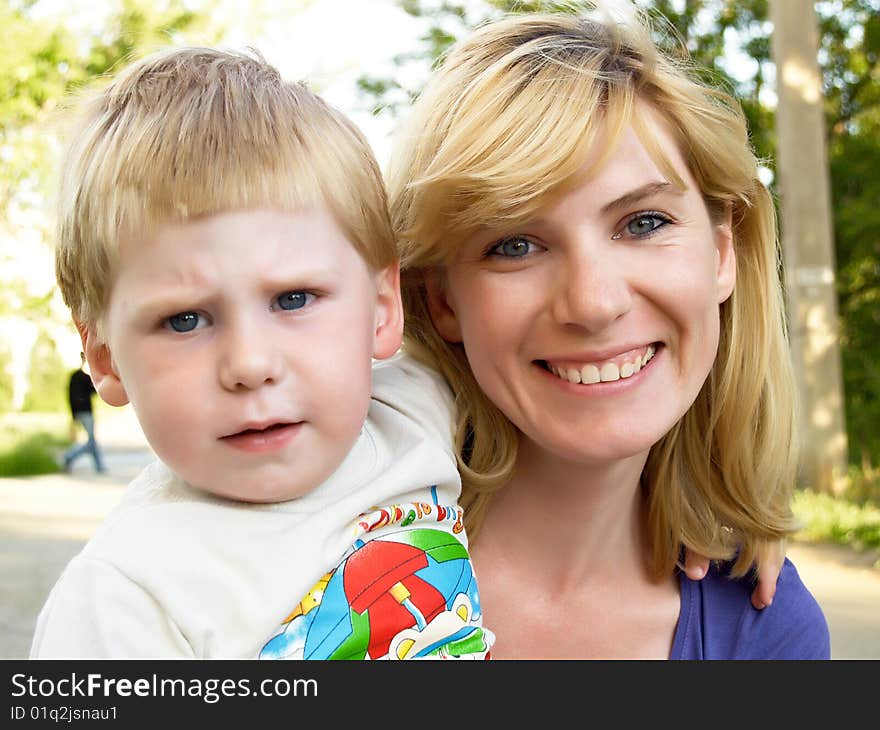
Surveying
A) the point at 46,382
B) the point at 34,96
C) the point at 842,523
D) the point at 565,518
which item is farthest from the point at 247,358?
the point at 46,382

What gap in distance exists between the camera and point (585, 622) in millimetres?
2318

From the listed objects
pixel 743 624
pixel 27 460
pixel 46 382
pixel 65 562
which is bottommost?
pixel 46 382

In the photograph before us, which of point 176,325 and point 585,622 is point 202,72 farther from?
point 585,622

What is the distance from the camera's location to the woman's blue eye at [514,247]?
196 cm

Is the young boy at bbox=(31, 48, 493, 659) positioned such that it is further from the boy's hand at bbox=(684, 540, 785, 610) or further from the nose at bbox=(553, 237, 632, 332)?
the boy's hand at bbox=(684, 540, 785, 610)

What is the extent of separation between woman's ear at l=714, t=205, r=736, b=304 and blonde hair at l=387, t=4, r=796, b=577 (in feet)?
0.10

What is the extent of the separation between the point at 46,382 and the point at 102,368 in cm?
1959

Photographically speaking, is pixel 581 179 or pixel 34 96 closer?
pixel 581 179

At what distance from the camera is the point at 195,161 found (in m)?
1.51

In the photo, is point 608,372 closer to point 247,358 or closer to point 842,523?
point 247,358

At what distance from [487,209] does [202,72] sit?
0.51 metres

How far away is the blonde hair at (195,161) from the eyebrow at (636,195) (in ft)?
1.27

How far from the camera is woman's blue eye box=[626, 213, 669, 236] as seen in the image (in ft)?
6.38

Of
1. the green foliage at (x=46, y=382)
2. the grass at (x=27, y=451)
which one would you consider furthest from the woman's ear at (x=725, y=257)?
the green foliage at (x=46, y=382)
